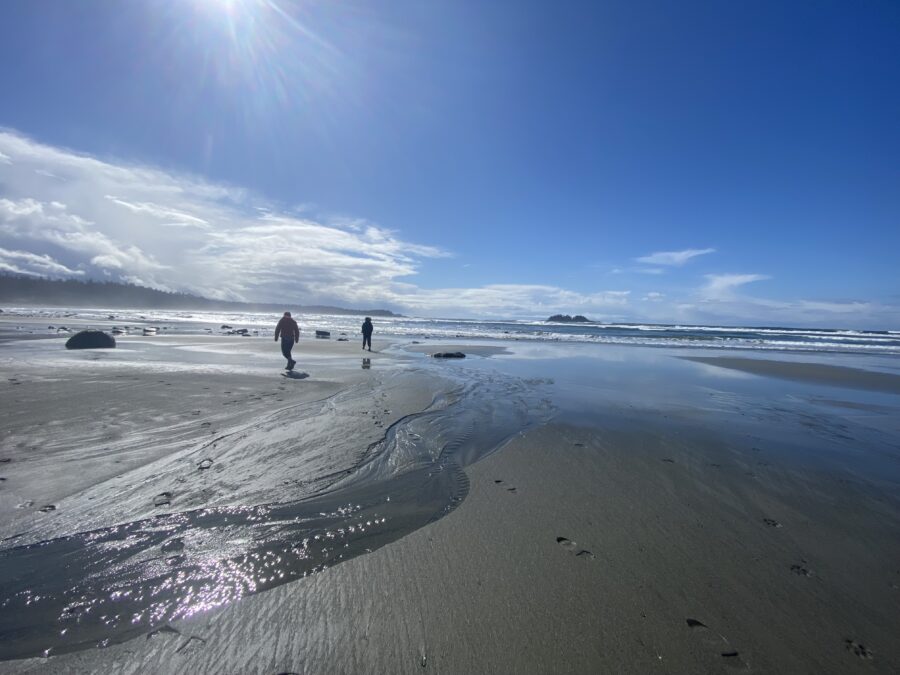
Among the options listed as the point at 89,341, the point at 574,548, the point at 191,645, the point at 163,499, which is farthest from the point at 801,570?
the point at 89,341

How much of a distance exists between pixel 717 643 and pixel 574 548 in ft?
4.05

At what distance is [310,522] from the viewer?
4012 millimetres

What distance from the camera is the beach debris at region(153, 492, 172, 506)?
4.29m

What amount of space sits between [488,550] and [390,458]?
2.58m

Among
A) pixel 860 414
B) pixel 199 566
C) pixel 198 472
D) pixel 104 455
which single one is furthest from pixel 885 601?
pixel 860 414

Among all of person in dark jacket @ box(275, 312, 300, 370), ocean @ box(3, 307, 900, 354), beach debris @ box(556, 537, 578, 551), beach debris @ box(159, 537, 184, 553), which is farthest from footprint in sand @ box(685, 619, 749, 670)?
ocean @ box(3, 307, 900, 354)

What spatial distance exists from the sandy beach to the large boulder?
11236 mm

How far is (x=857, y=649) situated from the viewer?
105 inches

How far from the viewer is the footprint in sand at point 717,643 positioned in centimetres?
252

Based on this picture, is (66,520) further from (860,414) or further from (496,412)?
(860,414)

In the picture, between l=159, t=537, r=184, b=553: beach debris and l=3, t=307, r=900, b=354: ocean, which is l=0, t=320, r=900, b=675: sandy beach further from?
l=3, t=307, r=900, b=354: ocean

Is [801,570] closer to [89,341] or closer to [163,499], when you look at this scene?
[163,499]

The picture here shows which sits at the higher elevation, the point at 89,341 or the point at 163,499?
the point at 89,341

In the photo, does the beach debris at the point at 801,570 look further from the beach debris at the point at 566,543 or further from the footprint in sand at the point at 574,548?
the beach debris at the point at 566,543
